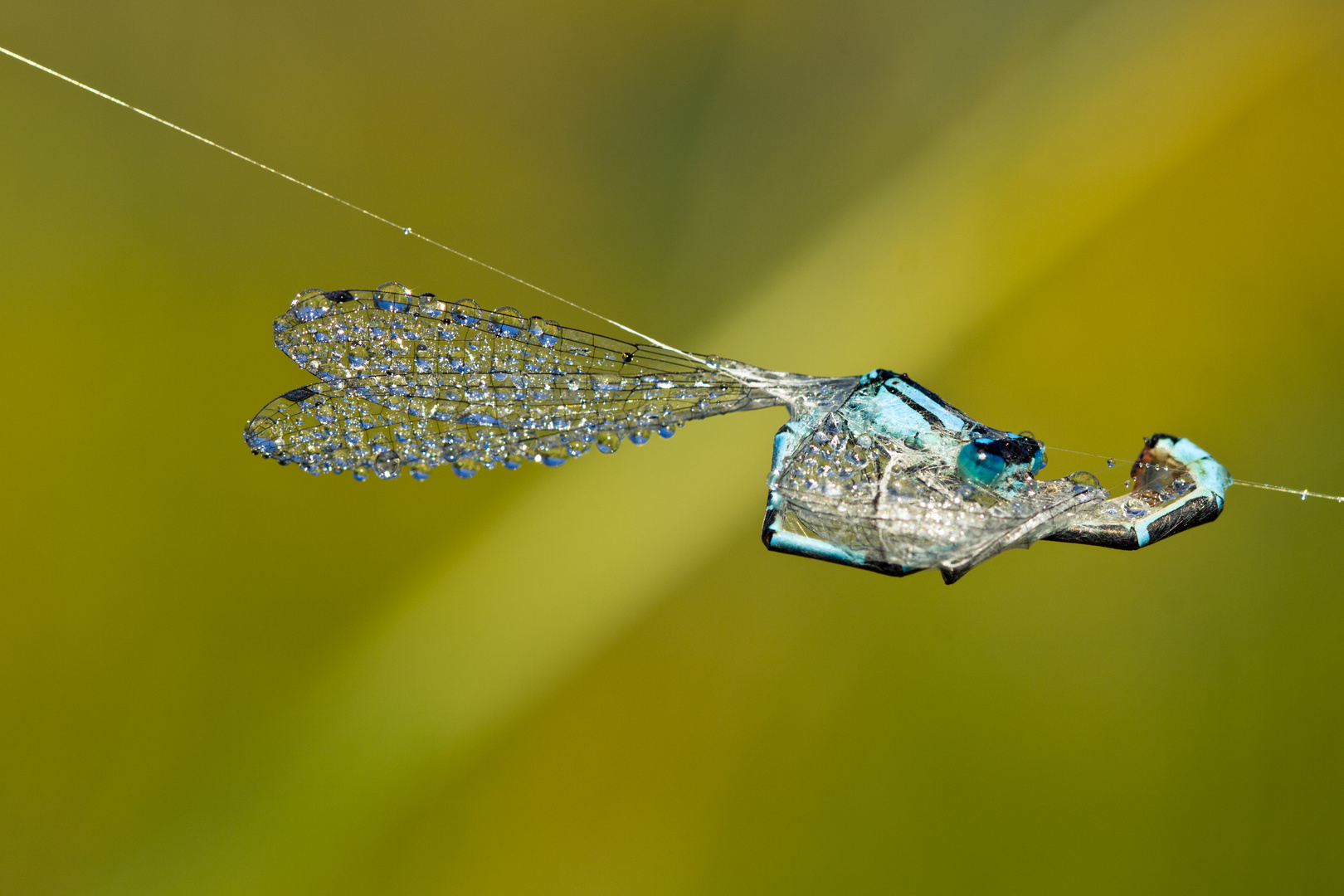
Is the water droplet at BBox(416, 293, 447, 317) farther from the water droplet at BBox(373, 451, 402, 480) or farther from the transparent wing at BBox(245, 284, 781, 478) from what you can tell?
the water droplet at BBox(373, 451, 402, 480)

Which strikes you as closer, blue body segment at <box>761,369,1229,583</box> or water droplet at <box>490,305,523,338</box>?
blue body segment at <box>761,369,1229,583</box>

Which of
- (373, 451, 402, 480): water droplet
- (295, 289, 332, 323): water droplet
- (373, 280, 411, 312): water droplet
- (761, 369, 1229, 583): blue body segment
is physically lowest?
(373, 451, 402, 480): water droplet

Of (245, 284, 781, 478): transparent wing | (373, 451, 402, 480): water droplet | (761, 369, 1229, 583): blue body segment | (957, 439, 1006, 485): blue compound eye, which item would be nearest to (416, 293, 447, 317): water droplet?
(245, 284, 781, 478): transparent wing

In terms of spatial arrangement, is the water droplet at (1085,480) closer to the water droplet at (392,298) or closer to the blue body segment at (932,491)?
the blue body segment at (932,491)

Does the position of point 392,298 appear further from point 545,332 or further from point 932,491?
point 932,491

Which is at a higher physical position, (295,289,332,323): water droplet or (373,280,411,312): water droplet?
(373,280,411,312): water droplet

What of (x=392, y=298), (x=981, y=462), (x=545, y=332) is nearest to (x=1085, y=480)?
(x=981, y=462)
